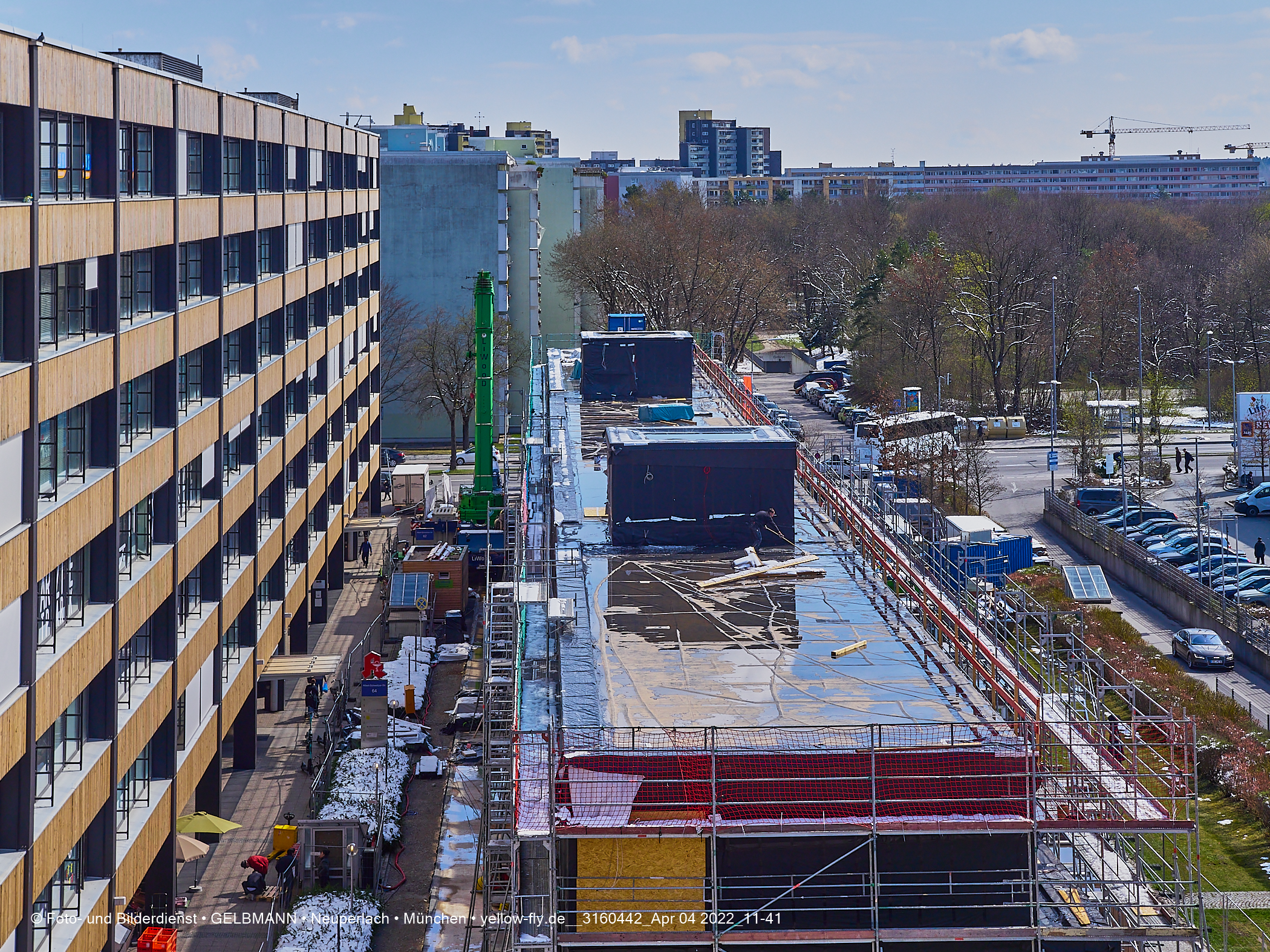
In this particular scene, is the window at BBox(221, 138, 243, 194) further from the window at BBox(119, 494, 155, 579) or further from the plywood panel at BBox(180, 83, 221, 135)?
the window at BBox(119, 494, 155, 579)

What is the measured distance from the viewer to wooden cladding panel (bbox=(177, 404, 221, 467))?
26672mm

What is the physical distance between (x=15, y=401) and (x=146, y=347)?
6512 mm

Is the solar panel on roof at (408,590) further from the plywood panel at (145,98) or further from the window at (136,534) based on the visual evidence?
the plywood panel at (145,98)

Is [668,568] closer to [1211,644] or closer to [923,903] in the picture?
[923,903]

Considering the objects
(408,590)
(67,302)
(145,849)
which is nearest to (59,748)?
(145,849)

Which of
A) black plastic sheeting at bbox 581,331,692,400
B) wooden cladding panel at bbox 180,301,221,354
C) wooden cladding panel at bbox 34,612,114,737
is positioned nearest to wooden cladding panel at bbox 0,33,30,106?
wooden cladding panel at bbox 34,612,114,737

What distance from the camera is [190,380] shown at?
29.1 meters

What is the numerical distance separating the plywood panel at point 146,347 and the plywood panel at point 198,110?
4.07 metres

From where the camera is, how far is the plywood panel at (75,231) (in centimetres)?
1877

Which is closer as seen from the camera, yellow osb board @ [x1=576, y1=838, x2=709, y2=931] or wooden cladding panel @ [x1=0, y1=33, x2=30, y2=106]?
yellow osb board @ [x1=576, y1=838, x2=709, y2=931]

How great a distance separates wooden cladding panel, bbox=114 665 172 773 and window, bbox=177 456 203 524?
3.44 metres

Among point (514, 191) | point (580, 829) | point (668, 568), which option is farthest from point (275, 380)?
point (514, 191)

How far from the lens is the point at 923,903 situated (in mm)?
15859

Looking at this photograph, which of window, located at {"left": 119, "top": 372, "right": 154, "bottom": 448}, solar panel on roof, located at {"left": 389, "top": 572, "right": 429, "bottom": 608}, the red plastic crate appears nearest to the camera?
the red plastic crate
